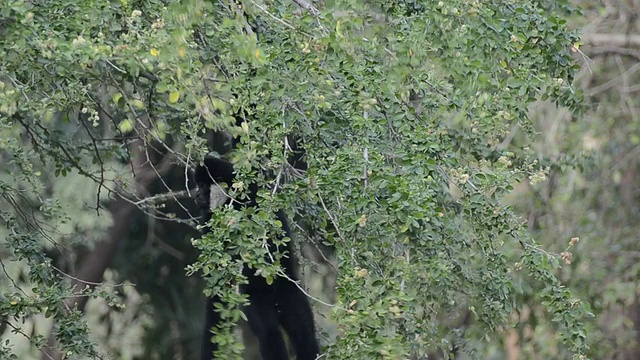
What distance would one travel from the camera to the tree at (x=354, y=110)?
308 centimetres

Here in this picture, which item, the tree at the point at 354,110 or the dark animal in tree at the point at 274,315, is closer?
the tree at the point at 354,110

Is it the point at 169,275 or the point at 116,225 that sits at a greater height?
the point at 116,225

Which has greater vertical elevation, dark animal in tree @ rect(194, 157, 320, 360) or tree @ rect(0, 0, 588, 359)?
tree @ rect(0, 0, 588, 359)

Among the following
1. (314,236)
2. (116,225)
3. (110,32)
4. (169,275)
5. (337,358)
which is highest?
(110,32)

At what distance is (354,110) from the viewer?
136 inches

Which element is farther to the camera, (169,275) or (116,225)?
(169,275)

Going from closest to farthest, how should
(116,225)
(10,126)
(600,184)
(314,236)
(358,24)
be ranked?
(358,24)
(10,126)
(314,236)
(116,225)
(600,184)

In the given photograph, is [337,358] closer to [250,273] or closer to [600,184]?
[250,273]

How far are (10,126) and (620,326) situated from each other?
6967 mm

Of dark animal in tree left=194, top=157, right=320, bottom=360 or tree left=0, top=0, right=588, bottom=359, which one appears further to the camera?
dark animal in tree left=194, top=157, right=320, bottom=360

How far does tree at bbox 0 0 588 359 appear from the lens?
308cm

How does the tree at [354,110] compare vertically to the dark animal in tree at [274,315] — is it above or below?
above

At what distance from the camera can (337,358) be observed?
121 inches

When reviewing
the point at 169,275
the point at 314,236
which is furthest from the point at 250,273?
the point at 169,275
